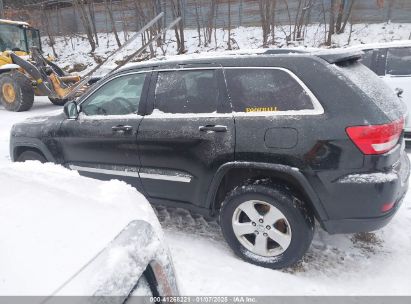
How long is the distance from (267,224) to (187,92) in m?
1.39

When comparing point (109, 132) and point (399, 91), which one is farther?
point (399, 91)

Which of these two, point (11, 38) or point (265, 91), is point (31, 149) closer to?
point (265, 91)

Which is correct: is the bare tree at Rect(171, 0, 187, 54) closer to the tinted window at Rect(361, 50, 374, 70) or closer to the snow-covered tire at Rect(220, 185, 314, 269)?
the tinted window at Rect(361, 50, 374, 70)

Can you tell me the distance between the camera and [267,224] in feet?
9.50

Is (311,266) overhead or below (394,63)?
below

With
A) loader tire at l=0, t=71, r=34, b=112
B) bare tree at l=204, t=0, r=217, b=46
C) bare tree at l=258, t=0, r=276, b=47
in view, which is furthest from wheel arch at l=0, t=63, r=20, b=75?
bare tree at l=258, t=0, r=276, b=47

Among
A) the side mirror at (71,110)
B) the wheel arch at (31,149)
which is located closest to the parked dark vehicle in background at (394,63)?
the side mirror at (71,110)

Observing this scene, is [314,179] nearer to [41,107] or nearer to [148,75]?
[148,75]

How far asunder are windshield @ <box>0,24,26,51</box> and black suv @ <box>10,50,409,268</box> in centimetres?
1016

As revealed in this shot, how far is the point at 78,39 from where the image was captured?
875 inches

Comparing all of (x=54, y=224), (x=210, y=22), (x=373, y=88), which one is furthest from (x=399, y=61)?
(x=210, y=22)

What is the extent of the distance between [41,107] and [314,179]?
443 inches

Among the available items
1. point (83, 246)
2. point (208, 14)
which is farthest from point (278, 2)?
point (83, 246)

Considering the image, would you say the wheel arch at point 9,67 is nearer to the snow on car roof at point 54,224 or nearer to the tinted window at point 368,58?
the tinted window at point 368,58
